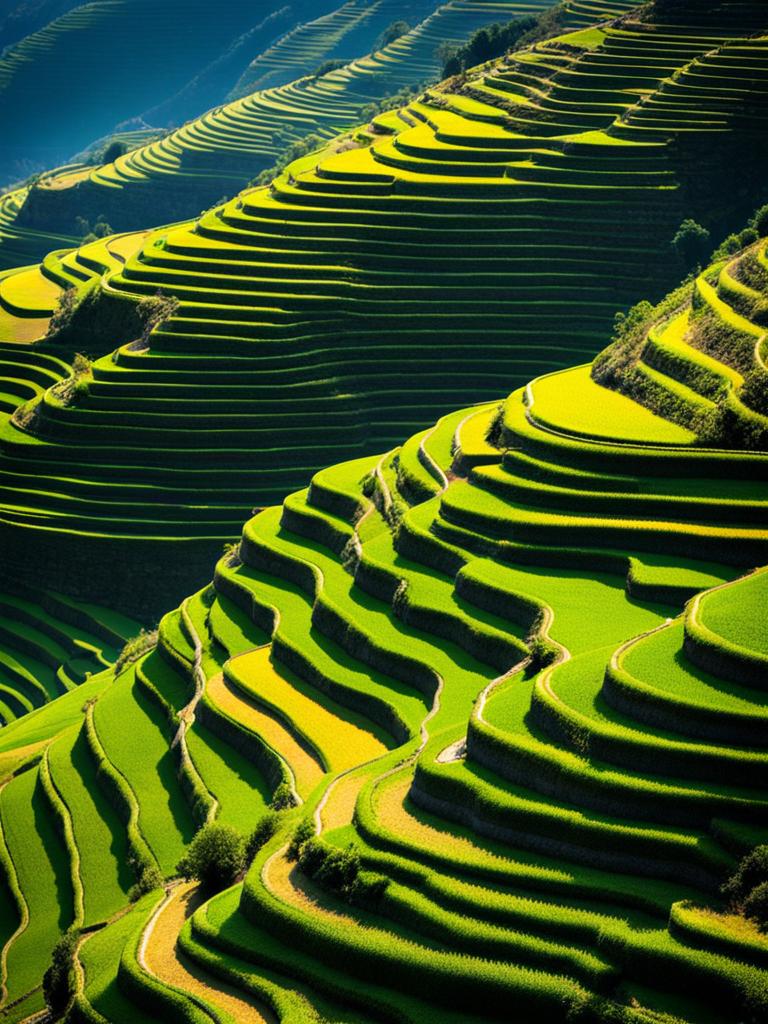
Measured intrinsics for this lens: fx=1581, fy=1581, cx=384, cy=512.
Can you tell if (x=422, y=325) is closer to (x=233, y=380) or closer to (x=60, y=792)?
(x=233, y=380)

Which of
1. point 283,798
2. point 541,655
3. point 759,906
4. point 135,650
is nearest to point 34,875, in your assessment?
point 283,798

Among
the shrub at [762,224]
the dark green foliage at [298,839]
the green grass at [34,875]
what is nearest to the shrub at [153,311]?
the shrub at [762,224]

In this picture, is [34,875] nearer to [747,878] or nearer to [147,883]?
[147,883]

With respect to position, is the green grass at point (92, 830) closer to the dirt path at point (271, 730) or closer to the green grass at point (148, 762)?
the green grass at point (148, 762)

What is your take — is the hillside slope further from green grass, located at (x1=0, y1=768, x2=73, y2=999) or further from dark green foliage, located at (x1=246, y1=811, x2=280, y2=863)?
dark green foliage, located at (x1=246, y1=811, x2=280, y2=863)

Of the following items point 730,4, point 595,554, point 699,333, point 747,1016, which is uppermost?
point 730,4

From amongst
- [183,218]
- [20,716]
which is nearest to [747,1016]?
[20,716]
